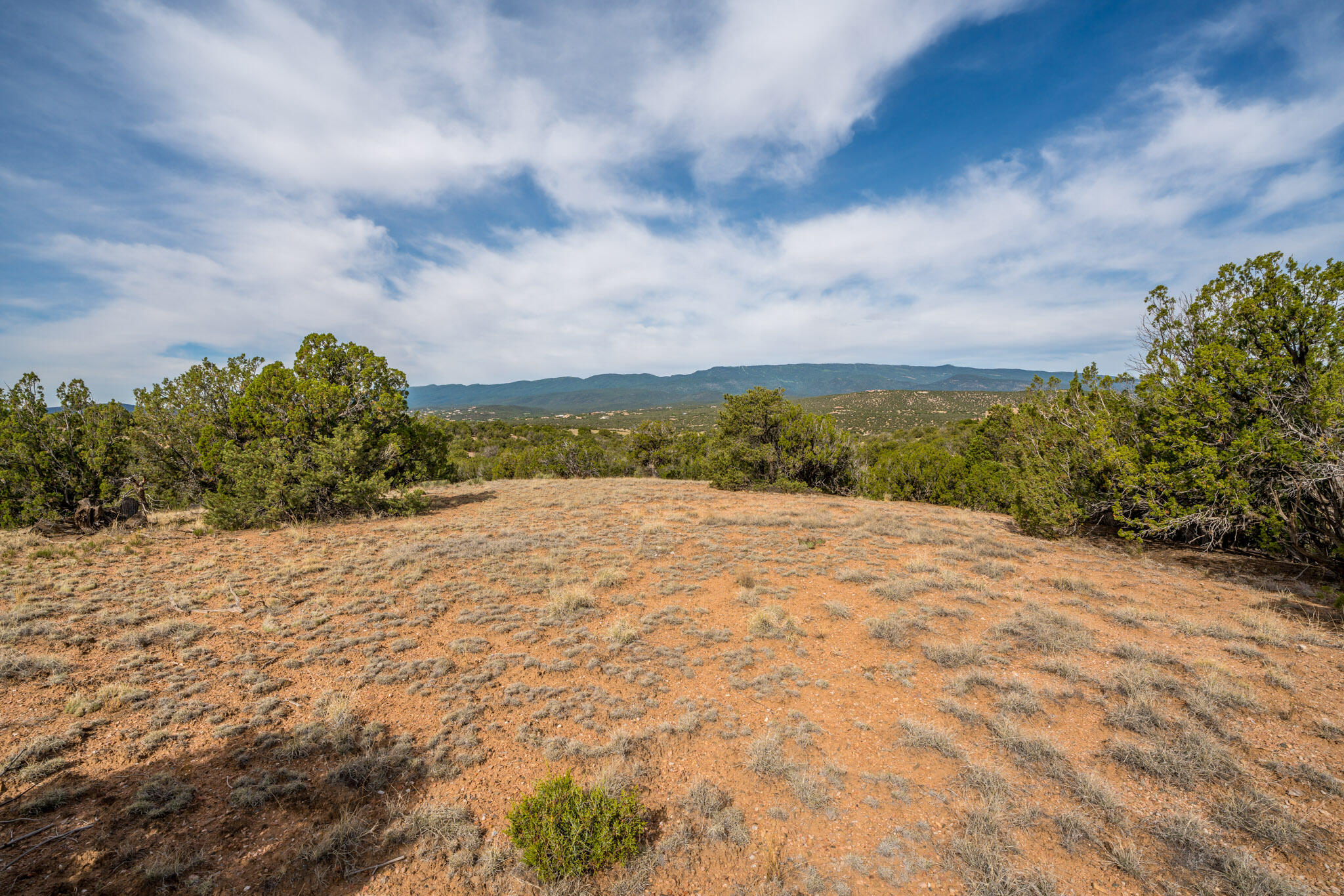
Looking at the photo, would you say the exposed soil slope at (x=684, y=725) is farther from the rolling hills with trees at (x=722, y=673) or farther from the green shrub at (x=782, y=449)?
the green shrub at (x=782, y=449)

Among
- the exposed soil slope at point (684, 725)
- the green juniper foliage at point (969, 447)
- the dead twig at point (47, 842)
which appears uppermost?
the green juniper foliage at point (969, 447)

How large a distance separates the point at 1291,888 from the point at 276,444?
66.1 feet

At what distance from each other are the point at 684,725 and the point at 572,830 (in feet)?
6.15

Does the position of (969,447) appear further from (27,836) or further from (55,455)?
(55,455)

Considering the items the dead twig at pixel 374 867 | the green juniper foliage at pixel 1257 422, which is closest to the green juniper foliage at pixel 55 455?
the dead twig at pixel 374 867

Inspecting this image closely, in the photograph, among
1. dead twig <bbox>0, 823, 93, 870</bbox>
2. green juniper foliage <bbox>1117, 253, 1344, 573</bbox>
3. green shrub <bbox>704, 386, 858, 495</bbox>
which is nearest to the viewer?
dead twig <bbox>0, 823, 93, 870</bbox>

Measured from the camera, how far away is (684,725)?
5.17 m

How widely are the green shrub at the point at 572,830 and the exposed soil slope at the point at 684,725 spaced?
0.17m

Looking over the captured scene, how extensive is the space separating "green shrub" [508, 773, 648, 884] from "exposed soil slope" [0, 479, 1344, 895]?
175 millimetres

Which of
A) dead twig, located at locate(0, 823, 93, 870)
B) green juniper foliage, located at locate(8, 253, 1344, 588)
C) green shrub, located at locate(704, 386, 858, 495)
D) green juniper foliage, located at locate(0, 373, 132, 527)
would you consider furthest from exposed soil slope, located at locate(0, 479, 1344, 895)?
green shrub, located at locate(704, 386, 858, 495)

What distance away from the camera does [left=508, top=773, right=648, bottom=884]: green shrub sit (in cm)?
344

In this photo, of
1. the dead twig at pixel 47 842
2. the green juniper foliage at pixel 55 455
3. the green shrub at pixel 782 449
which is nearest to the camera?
the dead twig at pixel 47 842

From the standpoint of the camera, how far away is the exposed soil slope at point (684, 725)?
3477 millimetres

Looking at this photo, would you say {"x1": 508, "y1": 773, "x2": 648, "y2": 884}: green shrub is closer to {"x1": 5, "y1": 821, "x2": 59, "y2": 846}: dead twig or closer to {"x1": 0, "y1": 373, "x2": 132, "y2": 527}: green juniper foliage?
{"x1": 5, "y1": 821, "x2": 59, "y2": 846}: dead twig
